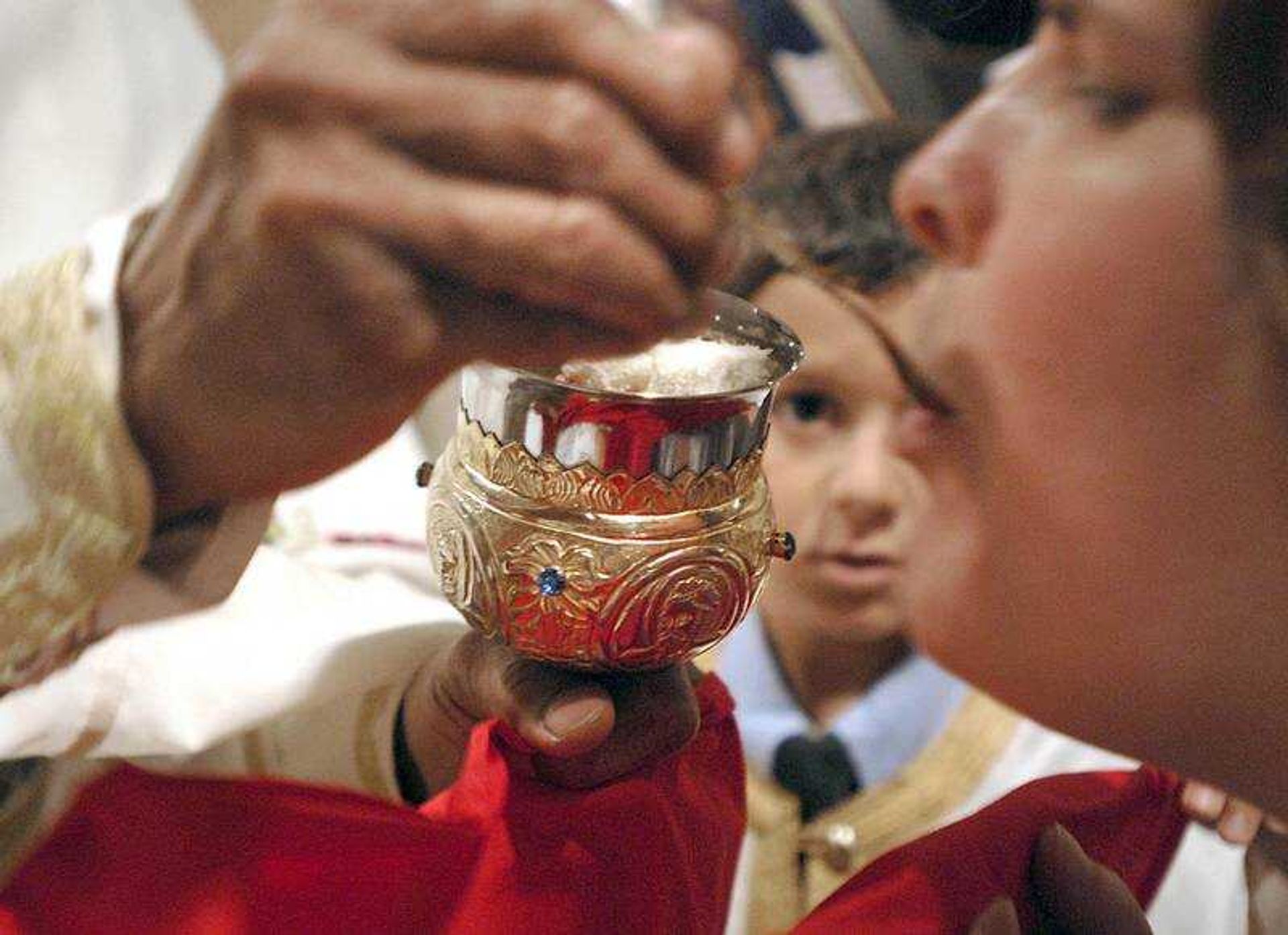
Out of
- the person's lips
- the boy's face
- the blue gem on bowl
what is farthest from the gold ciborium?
the person's lips

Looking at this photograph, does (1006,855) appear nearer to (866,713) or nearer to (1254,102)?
(1254,102)

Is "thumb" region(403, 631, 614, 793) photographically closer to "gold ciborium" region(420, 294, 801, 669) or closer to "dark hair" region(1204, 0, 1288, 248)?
"gold ciborium" region(420, 294, 801, 669)

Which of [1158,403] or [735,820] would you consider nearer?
[1158,403]

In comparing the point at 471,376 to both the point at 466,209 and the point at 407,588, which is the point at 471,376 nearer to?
the point at 466,209

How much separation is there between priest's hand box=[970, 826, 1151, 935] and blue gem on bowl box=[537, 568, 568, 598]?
0.20m

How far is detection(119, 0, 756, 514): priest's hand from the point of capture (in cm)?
31

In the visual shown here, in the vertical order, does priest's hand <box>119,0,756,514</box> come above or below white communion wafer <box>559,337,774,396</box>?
above

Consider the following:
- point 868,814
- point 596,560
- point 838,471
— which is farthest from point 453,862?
point 868,814

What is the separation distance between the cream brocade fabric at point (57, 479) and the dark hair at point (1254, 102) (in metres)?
0.32

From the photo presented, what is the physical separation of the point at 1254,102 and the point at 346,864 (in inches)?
16.2

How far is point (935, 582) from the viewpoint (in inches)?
17.3

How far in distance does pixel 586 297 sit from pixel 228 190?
0.10 meters

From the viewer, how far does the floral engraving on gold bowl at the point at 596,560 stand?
474mm

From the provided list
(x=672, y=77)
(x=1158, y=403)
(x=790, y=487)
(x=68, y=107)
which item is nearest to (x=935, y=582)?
(x=1158, y=403)
